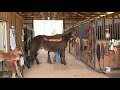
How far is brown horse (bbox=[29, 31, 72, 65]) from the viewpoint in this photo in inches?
242

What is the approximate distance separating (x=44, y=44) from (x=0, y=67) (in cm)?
166

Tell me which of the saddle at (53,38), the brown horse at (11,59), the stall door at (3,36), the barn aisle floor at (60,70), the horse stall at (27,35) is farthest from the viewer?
the horse stall at (27,35)

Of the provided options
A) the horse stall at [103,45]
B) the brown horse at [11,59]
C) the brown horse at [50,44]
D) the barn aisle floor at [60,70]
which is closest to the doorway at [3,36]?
the brown horse at [11,59]

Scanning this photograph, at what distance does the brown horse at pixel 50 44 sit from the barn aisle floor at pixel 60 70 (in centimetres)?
13

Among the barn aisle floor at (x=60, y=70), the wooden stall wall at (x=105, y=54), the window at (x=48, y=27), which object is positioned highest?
the window at (x=48, y=27)

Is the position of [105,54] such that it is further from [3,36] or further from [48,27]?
[3,36]

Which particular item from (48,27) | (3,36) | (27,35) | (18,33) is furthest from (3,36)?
(27,35)

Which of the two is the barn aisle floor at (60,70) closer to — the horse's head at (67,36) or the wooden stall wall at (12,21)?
the horse's head at (67,36)

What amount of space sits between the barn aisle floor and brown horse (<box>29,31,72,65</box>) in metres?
0.13

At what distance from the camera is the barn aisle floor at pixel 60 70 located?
5230 millimetres

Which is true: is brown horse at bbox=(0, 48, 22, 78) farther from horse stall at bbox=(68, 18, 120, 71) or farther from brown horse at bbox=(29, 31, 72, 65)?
horse stall at bbox=(68, 18, 120, 71)

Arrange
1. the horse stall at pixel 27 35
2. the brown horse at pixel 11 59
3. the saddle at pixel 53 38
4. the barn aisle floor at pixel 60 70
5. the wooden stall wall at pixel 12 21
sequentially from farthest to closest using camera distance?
the horse stall at pixel 27 35 → the saddle at pixel 53 38 → the barn aisle floor at pixel 60 70 → the wooden stall wall at pixel 12 21 → the brown horse at pixel 11 59
